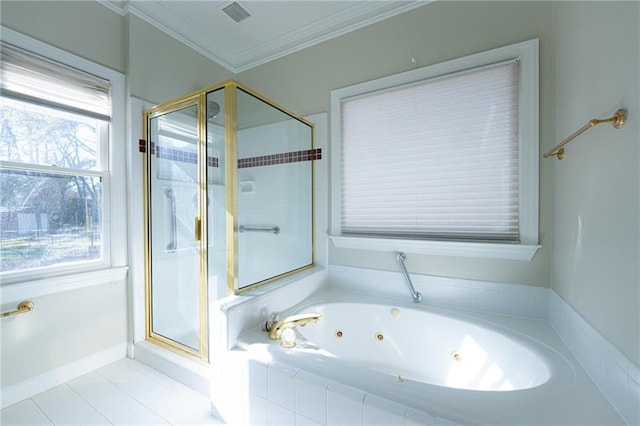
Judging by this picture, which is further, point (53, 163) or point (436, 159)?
point (436, 159)

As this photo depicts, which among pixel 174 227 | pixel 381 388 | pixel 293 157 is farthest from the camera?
pixel 293 157

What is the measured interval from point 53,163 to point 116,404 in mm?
1520

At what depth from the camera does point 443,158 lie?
1833 mm

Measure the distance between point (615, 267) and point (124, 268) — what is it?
2689 mm

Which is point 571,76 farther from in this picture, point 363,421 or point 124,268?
point 124,268

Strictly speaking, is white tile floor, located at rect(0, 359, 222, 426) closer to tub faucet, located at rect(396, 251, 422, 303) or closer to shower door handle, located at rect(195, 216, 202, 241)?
shower door handle, located at rect(195, 216, 202, 241)

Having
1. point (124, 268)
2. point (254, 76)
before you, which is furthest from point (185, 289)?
point (254, 76)

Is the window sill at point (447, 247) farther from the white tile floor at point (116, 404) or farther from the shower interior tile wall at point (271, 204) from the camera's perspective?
the white tile floor at point (116, 404)

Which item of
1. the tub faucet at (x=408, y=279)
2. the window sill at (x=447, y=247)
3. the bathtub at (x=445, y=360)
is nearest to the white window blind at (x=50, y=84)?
the bathtub at (x=445, y=360)

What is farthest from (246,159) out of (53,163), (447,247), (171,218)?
(447,247)

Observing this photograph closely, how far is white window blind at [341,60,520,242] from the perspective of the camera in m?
1.67

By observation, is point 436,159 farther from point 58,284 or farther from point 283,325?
point 58,284

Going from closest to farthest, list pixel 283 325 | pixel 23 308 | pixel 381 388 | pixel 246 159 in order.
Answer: pixel 381 388 → pixel 283 325 → pixel 23 308 → pixel 246 159

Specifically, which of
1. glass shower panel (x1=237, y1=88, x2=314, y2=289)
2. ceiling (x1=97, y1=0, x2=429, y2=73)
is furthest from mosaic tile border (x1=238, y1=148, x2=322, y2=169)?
ceiling (x1=97, y1=0, x2=429, y2=73)
